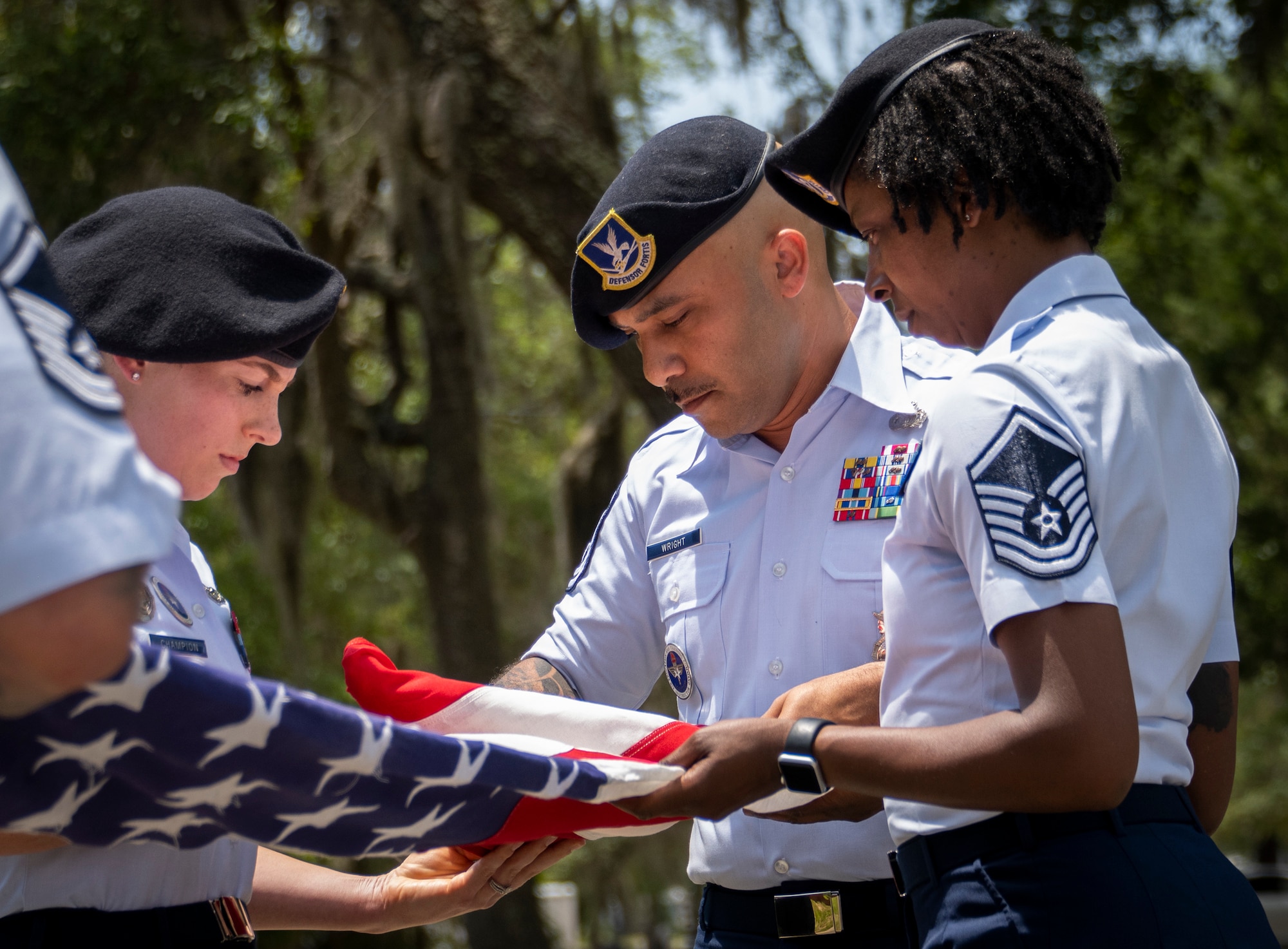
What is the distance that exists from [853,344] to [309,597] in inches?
369

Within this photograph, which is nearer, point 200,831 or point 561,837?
point 200,831

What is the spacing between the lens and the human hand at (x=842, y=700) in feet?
5.78

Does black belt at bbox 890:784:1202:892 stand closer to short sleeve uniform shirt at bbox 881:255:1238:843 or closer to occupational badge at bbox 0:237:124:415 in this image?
short sleeve uniform shirt at bbox 881:255:1238:843

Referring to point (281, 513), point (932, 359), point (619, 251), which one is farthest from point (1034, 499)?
point (281, 513)

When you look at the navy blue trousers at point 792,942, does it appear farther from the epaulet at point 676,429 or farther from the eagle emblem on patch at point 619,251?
the eagle emblem on patch at point 619,251

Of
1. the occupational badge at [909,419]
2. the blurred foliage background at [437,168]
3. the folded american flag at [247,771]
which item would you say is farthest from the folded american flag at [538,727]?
the blurred foliage background at [437,168]

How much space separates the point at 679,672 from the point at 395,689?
529 millimetres

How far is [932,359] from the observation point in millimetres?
2256

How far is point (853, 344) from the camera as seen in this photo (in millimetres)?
2271

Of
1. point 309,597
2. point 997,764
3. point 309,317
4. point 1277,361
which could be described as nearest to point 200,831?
point 309,317

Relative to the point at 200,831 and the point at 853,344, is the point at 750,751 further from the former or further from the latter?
the point at 853,344

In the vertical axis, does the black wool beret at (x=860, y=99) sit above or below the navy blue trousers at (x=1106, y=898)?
above

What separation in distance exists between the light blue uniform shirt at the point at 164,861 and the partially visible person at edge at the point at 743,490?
56cm

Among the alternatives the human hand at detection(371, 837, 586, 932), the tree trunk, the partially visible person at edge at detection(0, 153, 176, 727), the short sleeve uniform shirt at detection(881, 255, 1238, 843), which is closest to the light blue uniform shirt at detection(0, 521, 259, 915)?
the human hand at detection(371, 837, 586, 932)
